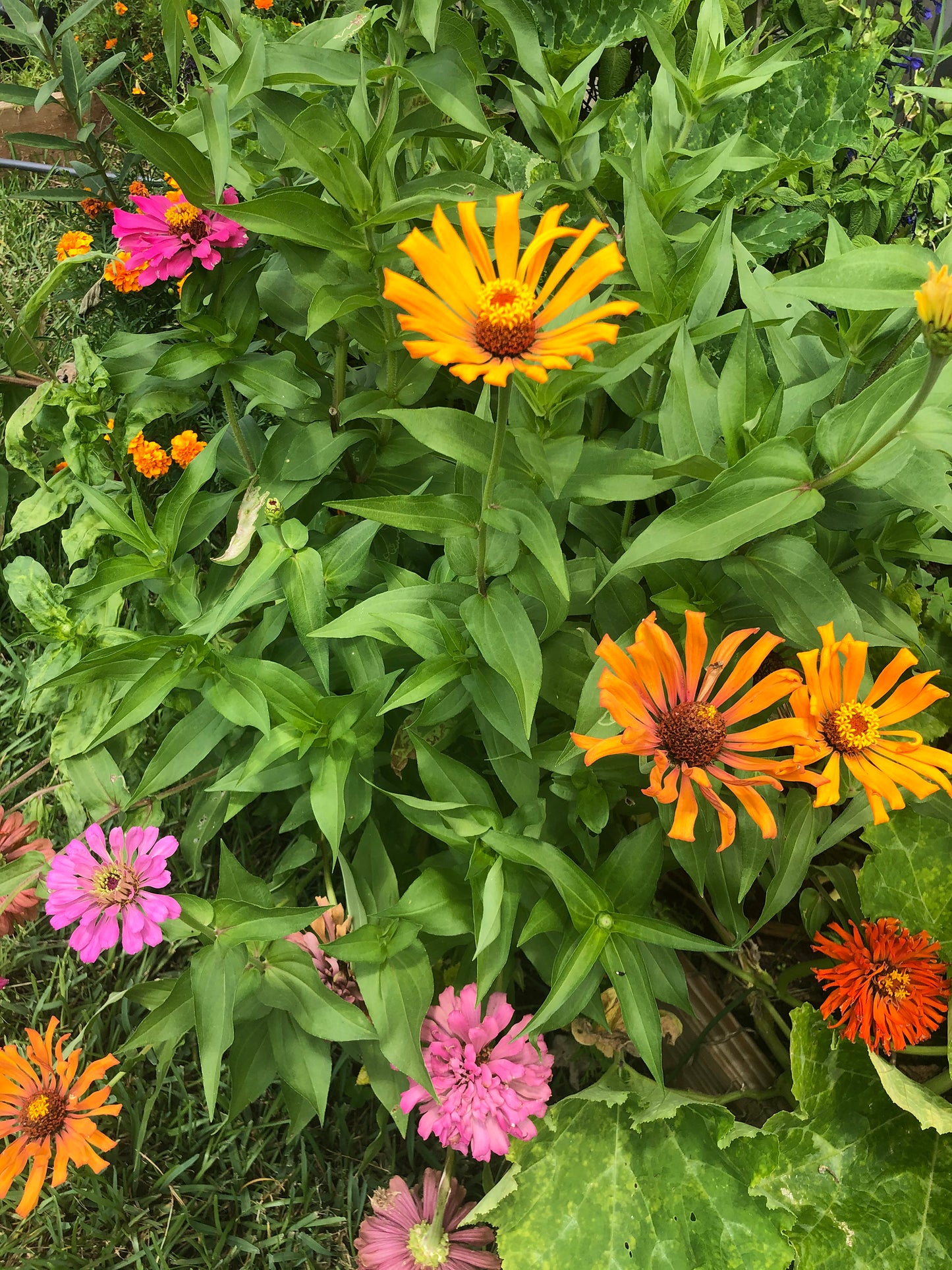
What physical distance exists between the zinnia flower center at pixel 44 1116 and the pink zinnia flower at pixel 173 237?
93cm

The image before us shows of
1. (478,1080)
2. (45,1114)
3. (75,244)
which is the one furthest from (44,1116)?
(75,244)

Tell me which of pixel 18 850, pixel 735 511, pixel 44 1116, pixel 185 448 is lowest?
pixel 44 1116

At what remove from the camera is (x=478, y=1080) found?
0.99 m

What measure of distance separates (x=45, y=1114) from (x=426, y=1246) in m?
0.51

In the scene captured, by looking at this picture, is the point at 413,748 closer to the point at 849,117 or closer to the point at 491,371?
the point at 491,371

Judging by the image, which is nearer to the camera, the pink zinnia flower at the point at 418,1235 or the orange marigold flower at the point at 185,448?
the pink zinnia flower at the point at 418,1235

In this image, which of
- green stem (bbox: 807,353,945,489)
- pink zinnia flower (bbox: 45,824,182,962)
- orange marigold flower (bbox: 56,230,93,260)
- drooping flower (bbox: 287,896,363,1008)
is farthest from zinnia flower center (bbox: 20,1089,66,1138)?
orange marigold flower (bbox: 56,230,93,260)

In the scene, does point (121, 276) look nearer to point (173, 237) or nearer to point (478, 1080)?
point (173, 237)

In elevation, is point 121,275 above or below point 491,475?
below

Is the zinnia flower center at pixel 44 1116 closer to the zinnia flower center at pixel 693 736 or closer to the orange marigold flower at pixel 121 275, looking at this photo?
the zinnia flower center at pixel 693 736

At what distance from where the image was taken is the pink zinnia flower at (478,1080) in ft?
3.18

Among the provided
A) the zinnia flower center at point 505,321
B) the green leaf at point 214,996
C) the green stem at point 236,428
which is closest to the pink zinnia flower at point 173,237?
the green stem at point 236,428

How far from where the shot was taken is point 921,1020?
3.27 feet

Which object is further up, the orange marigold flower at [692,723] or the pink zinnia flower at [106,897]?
the orange marigold flower at [692,723]
